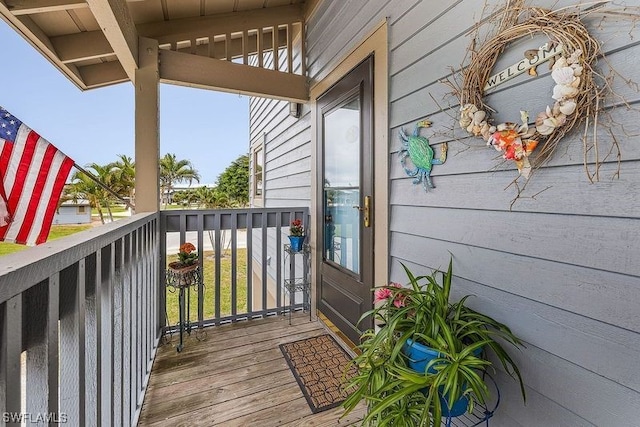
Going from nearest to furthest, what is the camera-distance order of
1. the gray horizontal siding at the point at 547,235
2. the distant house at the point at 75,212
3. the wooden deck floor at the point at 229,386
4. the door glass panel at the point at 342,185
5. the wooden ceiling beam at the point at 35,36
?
the gray horizontal siding at the point at 547,235 < the wooden deck floor at the point at 229,386 < the wooden ceiling beam at the point at 35,36 < the door glass panel at the point at 342,185 < the distant house at the point at 75,212

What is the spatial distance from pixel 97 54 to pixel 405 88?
245 cm

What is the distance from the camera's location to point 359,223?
2270mm

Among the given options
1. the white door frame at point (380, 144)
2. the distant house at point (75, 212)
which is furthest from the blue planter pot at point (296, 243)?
the distant house at point (75, 212)

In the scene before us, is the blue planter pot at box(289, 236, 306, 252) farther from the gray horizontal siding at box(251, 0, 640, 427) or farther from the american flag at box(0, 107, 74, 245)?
the american flag at box(0, 107, 74, 245)

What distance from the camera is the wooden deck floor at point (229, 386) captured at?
65.7 inches

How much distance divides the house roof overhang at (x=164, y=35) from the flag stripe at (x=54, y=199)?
94 cm

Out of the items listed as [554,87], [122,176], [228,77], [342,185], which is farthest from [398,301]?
[122,176]

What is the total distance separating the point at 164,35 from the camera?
258 centimetres

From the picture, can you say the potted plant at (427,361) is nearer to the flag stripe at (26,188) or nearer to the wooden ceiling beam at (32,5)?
the flag stripe at (26,188)

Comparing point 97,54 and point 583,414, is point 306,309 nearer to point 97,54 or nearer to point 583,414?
point 583,414

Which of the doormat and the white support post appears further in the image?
the white support post

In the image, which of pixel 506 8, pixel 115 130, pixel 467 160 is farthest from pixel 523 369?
pixel 115 130

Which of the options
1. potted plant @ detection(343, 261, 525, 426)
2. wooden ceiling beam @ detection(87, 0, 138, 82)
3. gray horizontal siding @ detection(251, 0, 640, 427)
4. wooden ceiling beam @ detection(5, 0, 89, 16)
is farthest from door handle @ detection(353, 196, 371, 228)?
wooden ceiling beam @ detection(5, 0, 89, 16)

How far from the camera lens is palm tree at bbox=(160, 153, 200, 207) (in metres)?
16.7
